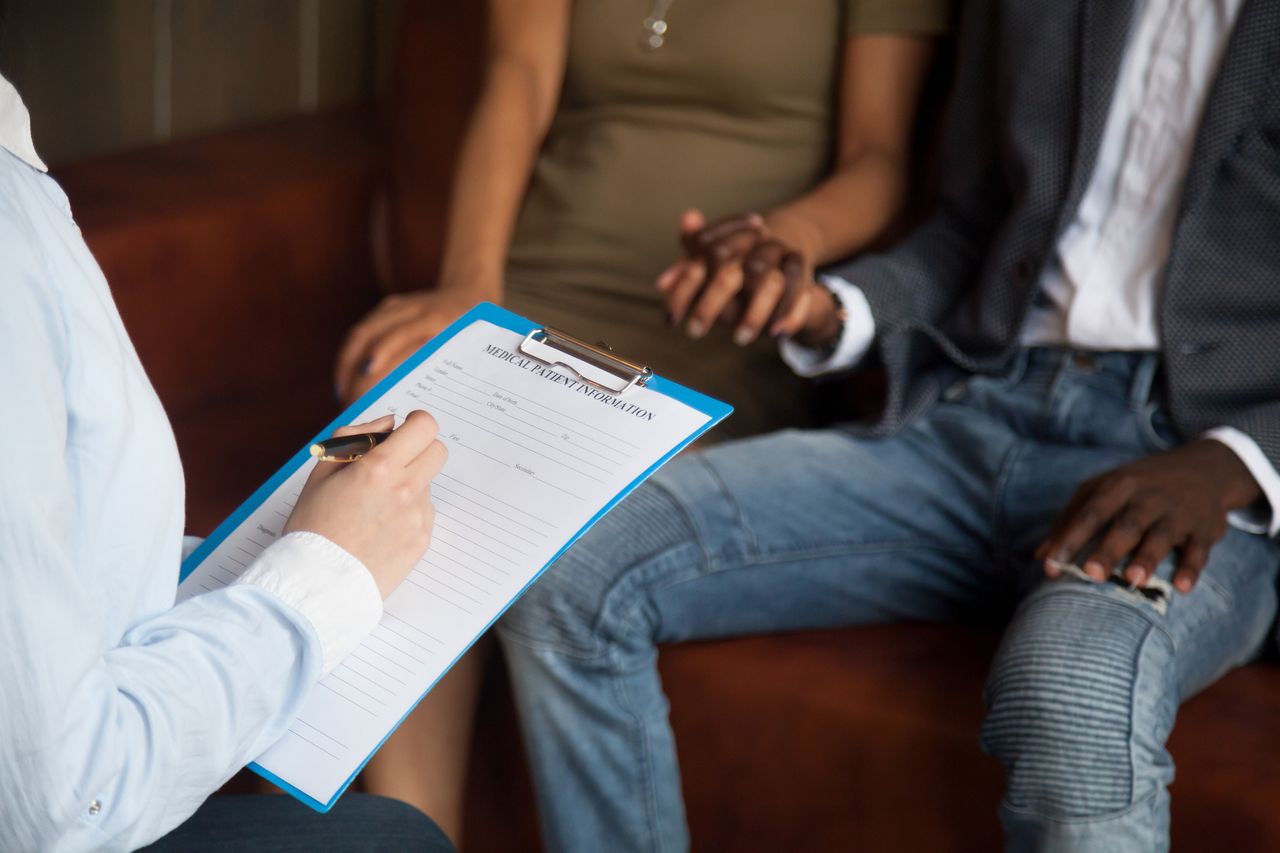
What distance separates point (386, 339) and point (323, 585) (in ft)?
1.72

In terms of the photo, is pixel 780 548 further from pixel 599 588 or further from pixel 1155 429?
pixel 1155 429

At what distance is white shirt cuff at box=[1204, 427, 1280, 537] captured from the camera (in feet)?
3.26

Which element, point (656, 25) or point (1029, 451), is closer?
point (1029, 451)

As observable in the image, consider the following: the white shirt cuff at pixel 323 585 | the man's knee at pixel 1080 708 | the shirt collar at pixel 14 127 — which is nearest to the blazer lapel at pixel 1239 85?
the man's knee at pixel 1080 708

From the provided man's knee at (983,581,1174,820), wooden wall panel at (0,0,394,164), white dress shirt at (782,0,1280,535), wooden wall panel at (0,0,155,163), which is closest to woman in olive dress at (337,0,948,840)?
white dress shirt at (782,0,1280,535)

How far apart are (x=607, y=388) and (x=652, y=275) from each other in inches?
24.0

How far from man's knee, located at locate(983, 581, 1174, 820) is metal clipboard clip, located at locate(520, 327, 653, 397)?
0.34 m

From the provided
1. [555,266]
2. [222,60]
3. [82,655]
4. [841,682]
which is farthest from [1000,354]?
[222,60]

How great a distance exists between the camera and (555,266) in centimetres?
141

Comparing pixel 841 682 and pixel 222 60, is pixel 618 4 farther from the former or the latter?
pixel 222 60

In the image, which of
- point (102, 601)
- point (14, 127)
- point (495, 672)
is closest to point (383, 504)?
point (102, 601)

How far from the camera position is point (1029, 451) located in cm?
110

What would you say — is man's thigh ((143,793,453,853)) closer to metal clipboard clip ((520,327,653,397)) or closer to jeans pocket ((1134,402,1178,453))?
metal clipboard clip ((520,327,653,397))

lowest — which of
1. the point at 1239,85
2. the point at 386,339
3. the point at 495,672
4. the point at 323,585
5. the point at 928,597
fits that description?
the point at 495,672
